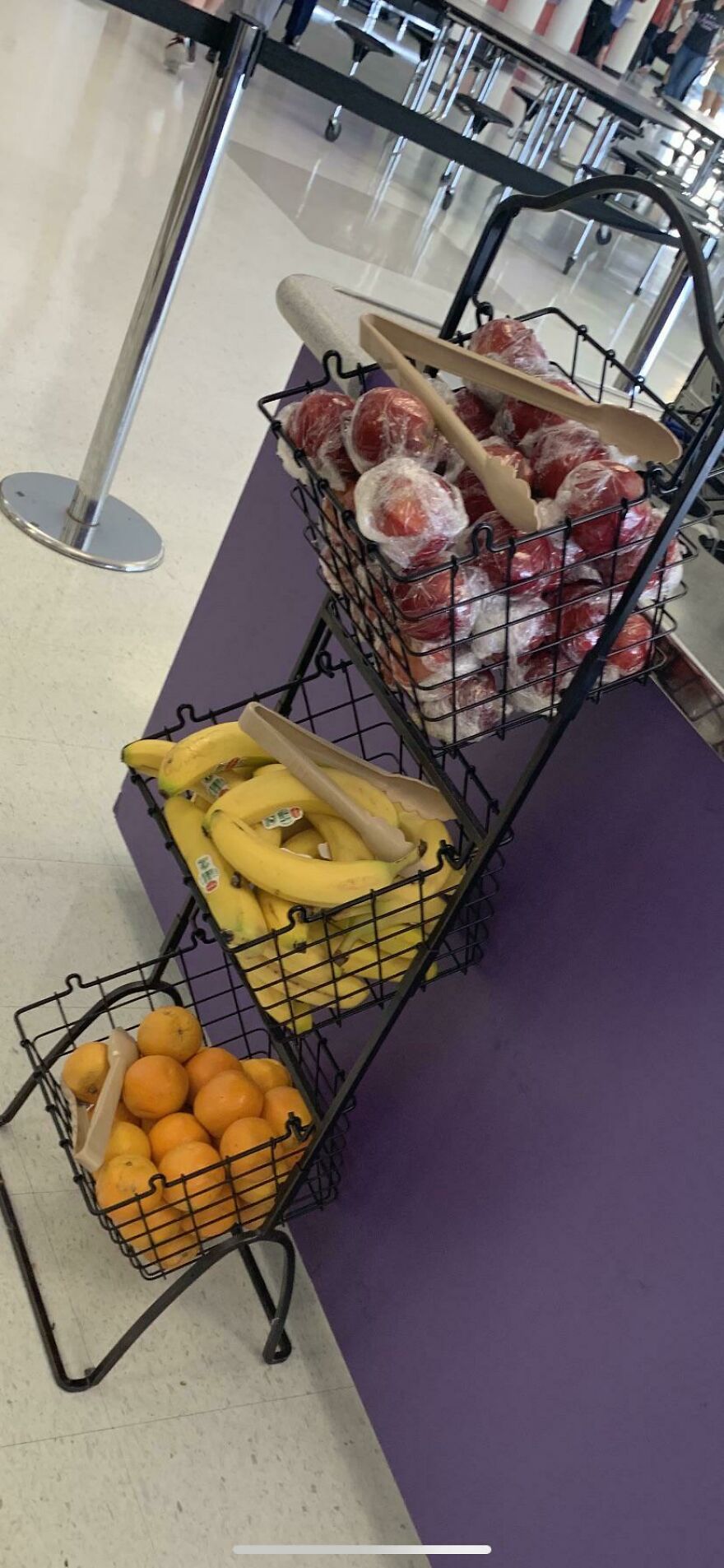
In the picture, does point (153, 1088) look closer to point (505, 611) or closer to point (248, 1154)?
point (248, 1154)

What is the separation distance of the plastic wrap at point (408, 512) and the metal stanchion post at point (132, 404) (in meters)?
1.89

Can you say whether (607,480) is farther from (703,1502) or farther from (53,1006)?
(53,1006)

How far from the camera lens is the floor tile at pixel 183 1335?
154 centimetres

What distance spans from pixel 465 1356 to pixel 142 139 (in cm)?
595

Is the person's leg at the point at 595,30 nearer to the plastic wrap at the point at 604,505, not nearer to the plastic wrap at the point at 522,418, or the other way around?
the plastic wrap at the point at 522,418

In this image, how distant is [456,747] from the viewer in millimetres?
1131

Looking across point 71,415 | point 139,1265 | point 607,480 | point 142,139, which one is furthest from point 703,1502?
point 142,139

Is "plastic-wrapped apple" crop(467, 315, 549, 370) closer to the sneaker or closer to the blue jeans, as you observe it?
the sneaker

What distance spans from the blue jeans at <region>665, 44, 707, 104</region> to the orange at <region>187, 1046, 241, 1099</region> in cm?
1026

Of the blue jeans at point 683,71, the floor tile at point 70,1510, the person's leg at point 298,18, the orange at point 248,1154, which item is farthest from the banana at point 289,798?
the blue jeans at point 683,71

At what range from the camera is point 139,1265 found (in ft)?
4.89

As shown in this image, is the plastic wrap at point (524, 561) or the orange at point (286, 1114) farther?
the orange at point (286, 1114)

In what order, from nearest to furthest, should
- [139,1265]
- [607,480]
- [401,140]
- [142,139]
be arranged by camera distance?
1. [607,480]
2. [139,1265]
3. [142,139]
4. [401,140]

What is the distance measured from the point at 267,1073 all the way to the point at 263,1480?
18.0 inches
